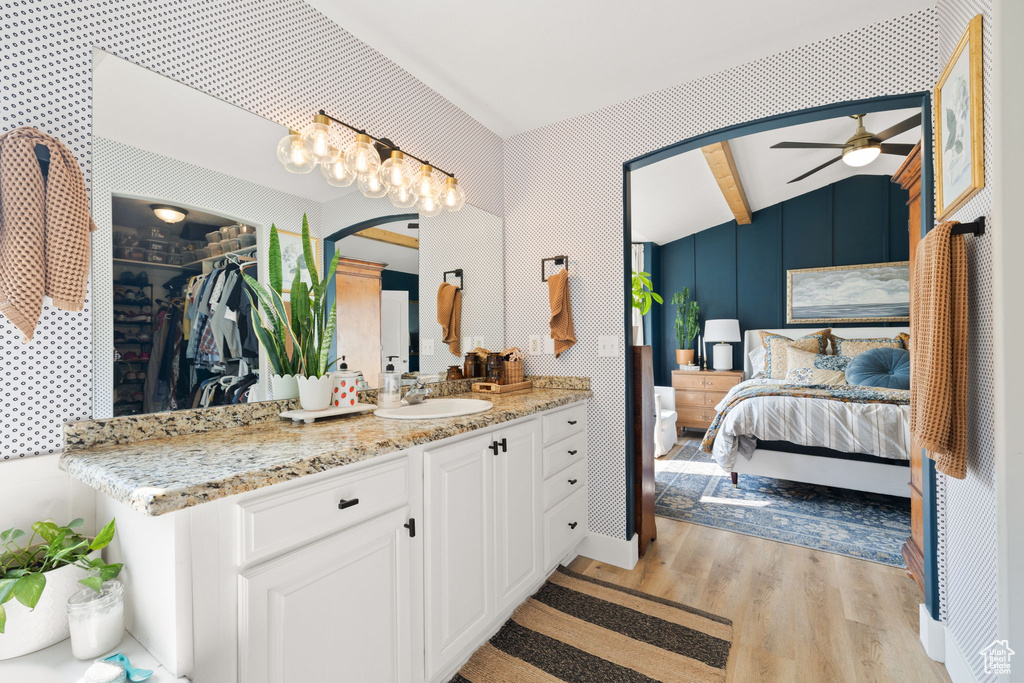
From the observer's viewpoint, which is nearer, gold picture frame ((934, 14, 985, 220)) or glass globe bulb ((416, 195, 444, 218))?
gold picture frame ((934, 14, 985, 220))

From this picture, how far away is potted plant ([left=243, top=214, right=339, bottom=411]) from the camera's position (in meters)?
1.51

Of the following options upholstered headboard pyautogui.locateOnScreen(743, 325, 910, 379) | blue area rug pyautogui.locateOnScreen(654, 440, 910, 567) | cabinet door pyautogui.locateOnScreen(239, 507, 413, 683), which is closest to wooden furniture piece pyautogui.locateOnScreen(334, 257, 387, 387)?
cabinet door pyautogui.locateOnScreen(239, 507, 413, 683)

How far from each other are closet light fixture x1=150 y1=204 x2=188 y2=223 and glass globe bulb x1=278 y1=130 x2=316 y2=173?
41 cm

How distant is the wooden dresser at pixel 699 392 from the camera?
209 inches

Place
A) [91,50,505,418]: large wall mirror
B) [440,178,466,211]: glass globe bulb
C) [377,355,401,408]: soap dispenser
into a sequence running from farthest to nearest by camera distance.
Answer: [440,178,466,211]: glass globe bulb
[377,355,401,408]: soap dispenser
[91,50,505,418]: large wall mirror

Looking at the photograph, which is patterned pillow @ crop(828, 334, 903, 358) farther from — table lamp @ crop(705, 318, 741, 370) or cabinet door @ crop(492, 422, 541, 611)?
cabinet door @ crop(492, 422, 541, 611)

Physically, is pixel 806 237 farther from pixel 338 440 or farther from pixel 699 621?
pixel 338 440

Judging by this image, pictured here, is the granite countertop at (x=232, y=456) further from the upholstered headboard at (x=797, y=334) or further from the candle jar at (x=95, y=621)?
the upholstered headboard at (x=797, y=334)

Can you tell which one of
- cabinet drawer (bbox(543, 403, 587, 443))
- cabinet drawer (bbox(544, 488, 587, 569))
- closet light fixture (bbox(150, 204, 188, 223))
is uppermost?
closet light fixture (bbox(150, 204, 188, 223))

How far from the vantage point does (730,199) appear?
472 centimetres

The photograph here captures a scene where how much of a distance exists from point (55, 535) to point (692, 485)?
12.3ft

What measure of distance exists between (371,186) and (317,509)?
137 centimetres

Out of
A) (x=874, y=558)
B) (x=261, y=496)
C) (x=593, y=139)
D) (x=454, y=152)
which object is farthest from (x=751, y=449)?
(x=261, y=496)

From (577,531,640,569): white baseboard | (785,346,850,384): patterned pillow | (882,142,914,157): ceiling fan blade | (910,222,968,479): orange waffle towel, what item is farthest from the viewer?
(785,346,850,384): patterned pillow
